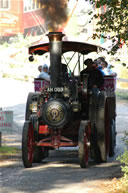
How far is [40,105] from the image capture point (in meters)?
11.0

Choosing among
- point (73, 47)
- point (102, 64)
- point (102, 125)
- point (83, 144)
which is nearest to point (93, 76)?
point (73, 47)

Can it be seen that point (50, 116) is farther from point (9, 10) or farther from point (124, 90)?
point (9, 10)

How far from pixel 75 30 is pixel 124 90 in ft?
66.0

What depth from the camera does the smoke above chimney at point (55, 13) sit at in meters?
Result: 11.9

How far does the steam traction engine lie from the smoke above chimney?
51cm

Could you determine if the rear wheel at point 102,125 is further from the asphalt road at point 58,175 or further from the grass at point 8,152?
the grass at point 8,152

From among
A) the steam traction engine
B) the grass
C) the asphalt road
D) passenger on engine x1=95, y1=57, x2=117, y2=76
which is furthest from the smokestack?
passenger on engine x1=95, y1=57, x2=117, y2=76

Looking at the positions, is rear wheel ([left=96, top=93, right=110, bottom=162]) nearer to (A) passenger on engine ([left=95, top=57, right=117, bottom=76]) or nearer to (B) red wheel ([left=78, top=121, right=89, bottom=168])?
(B) red wheel ([left=78, top=121, right=89, bottom=168])

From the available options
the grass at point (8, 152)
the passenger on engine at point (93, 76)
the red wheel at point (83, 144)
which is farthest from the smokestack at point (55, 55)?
the grass at point (8, 152)

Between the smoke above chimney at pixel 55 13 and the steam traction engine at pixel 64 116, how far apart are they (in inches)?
20.2

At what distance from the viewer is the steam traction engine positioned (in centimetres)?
1046

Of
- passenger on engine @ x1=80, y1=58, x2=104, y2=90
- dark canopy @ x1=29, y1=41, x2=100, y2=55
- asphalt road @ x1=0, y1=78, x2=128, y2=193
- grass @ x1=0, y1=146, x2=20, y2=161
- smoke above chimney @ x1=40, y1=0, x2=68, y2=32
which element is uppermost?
smoke above chimney @ x1=40, y1=0, x2=68, y2=32

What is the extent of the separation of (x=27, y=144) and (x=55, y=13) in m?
3.35

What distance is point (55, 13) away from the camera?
12.1 meters
